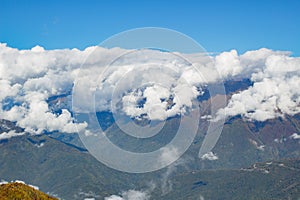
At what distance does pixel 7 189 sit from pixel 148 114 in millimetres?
108323

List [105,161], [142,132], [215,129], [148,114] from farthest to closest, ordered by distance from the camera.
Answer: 1. [148,114]
2. [215,129]
3. [142,132]
4. [105,161]

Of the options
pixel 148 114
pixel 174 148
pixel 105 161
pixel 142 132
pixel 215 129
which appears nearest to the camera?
pixel 105 161

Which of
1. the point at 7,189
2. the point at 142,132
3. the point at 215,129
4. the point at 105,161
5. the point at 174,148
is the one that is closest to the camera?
the point at 105,161

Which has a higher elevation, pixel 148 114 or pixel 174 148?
pixel 148 114

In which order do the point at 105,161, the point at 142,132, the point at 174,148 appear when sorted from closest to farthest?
1. the point at 105,161
2. the point at 142,132
3. the point at 174,148

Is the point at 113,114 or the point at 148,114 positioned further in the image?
the point at 148,114

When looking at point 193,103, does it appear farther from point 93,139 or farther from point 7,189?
point 7,189

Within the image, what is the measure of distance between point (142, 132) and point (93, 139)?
11.1 feet

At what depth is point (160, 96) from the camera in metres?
35.3

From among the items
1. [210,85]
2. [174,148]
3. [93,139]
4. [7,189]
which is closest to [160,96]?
[174,148]

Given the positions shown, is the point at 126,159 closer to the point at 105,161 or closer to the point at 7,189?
the point at 105,161

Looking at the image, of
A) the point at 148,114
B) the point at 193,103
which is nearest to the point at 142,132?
the point at 193,103

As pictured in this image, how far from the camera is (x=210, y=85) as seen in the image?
96.7 feet

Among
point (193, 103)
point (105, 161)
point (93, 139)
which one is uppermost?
point (193, 103)
